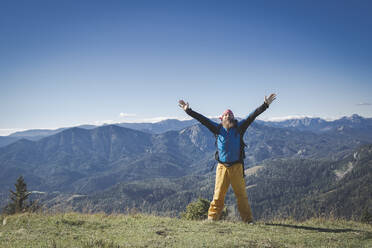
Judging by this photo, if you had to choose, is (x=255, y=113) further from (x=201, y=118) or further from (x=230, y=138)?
(x=201, y=118)

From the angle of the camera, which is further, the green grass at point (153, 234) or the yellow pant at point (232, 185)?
the yellow pant at point (232, 185)

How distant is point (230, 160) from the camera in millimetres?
7855

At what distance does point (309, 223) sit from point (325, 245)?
3394 millimetres

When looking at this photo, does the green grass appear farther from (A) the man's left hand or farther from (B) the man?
(A) the man's left hand

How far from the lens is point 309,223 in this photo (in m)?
8.51

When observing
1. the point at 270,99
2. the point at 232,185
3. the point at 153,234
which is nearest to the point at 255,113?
the point at 270,99

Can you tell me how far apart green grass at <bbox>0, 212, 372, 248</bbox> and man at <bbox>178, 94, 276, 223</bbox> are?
1.93ft

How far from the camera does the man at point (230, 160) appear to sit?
7.77 metres

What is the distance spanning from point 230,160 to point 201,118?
5.85 feet

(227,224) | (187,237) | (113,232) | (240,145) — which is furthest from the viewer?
(240,145)

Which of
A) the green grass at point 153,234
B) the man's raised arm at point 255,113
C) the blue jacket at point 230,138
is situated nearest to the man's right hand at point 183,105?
the blue jacket at point 230,138

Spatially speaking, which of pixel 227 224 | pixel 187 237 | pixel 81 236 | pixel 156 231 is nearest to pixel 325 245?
pixel 227 224

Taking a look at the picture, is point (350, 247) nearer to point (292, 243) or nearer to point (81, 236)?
point (292, 243)

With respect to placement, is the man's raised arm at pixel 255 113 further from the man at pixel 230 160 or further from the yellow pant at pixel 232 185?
the yellow pant at pixel 232 185
